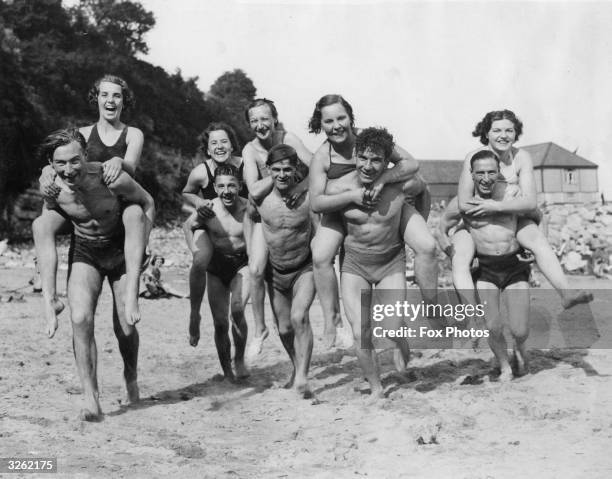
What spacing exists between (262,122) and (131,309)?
244cm

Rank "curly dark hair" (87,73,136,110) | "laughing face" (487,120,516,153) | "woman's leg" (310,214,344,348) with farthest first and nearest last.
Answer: "laughing face" (487,120,516,153), "curly dark hair" (87,73,136,110), "woman's leg" (310,214,344,348)

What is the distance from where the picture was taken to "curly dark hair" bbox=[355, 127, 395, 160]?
6996 mm

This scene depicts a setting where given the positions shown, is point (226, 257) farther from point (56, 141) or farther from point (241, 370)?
point (56, 141)

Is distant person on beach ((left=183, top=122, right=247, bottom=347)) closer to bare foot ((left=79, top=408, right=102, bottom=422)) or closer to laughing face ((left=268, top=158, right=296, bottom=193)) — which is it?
laughing face ((left=268, top=158, right=296, bottom=193))

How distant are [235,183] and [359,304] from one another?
207 cm

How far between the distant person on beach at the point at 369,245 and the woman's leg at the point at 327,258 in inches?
3.4

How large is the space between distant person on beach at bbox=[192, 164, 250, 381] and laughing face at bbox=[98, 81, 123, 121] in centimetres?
130

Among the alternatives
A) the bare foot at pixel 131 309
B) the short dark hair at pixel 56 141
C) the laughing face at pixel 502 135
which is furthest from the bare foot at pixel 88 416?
the laughing face at pixel 502 135

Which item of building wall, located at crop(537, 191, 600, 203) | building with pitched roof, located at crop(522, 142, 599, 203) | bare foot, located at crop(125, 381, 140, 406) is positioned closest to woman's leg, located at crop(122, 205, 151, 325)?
bare foot, located at crop(125, 381, 140, 406)

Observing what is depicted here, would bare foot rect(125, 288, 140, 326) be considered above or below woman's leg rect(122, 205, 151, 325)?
below

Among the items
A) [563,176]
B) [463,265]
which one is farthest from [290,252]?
[563,176]

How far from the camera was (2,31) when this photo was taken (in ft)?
96.4

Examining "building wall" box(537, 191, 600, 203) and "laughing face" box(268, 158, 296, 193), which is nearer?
"laughing face" box(268, 158, 296, 193)

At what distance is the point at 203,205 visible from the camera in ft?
28.0
